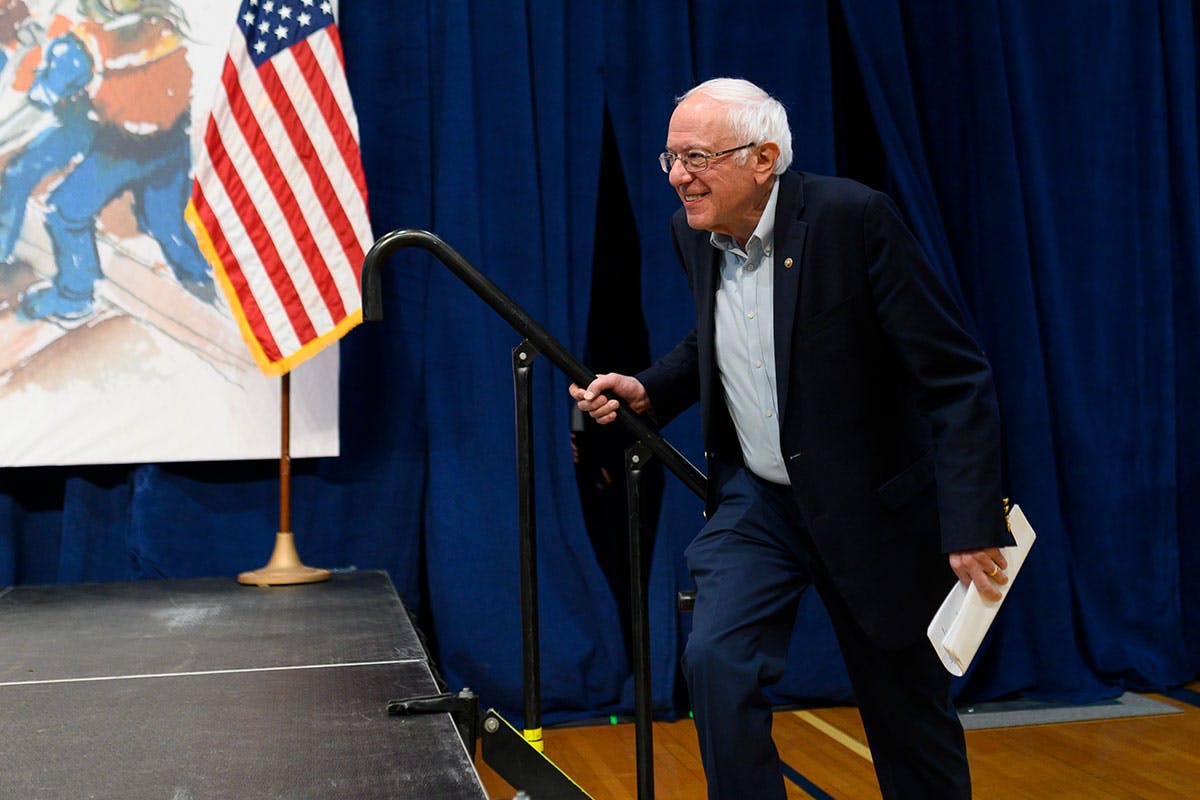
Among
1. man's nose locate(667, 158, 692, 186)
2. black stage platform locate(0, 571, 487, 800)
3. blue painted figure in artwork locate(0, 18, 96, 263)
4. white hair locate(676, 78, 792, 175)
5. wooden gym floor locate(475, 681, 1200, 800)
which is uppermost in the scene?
blue painted figure in artwork locate(0, 18, 96, 263)

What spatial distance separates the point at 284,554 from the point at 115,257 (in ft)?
2.98

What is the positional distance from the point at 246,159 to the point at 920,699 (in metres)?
2.17

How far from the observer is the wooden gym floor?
298 cm

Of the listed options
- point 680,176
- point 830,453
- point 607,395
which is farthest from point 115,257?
point 830,453

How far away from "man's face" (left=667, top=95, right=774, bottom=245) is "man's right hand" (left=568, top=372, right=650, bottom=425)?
306mm

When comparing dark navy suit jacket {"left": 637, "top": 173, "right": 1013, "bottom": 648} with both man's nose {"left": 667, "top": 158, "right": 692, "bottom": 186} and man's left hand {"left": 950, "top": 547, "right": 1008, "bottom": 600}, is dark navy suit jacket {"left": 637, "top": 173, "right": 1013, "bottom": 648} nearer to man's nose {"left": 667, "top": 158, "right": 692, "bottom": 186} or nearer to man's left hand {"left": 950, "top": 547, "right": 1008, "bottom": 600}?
man's left hand {"left": 950, "top": 547, "right": 1008, "bottom": 600}

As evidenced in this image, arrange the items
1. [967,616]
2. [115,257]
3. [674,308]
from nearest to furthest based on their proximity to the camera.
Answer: [967,616] < [115,257] < [674,308]

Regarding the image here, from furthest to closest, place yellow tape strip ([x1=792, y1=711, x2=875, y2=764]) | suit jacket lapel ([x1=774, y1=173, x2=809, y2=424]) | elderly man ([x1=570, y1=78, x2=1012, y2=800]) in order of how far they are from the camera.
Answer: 1. yellow tape strip ([x1=792, y1=711, x2=875, y2=764])
2. suit jacket lapel ([x1=774, y1=173, x2=809, y2=424])
3. elderly man ([x1=570, y1=78, x2=1012, y2=800])

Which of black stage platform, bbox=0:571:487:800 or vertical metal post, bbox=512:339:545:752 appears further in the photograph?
vertical metal post, bbox=512:339:545:752

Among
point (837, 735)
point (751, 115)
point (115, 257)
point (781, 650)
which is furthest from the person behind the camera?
point (837, 735)

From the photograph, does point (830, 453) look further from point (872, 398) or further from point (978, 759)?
point (978, 759)

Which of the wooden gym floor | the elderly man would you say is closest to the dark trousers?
the elderly man

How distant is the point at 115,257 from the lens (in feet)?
11.2

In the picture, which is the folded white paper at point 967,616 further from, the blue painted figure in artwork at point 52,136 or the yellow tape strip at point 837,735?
the blue painted figure in artwork at point 52,136
